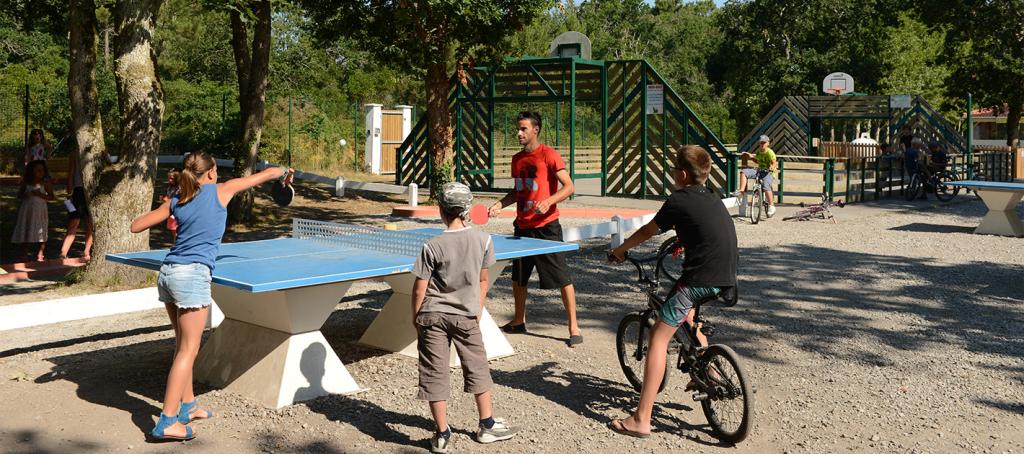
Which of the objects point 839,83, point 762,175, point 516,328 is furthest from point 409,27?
A: point 839,83

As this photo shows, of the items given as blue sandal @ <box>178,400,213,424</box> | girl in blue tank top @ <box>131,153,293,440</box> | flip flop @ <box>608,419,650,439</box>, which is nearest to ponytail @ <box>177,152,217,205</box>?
girl in blue tank top @ <box>131,153,293,440</box>

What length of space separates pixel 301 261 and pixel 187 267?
1.26 meters

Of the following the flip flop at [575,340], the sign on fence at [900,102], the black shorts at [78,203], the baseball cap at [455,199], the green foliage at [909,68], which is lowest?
the flip flop at [575,340]

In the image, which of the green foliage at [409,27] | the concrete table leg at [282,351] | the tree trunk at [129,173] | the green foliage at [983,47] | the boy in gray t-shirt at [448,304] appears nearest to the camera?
the boy in gray t-shirt at [448,304]

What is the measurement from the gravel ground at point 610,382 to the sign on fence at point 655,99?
12.5 m

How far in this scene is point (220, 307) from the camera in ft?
23.8

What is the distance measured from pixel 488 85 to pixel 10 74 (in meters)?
21.2

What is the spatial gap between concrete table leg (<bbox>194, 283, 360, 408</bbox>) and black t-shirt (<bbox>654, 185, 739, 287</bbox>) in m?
2.19

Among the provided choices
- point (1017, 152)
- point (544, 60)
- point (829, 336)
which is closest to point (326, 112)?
point (544, 60)

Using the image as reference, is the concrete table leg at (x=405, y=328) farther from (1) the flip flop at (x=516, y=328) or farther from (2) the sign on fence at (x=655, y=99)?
(2) the sign on fence at (x=655, y=99)

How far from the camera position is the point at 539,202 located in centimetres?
812

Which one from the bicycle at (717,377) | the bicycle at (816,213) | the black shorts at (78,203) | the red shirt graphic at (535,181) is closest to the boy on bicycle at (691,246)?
the bicycle at (717,377)

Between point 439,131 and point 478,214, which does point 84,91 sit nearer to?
point 478,214

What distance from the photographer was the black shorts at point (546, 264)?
8062mm
